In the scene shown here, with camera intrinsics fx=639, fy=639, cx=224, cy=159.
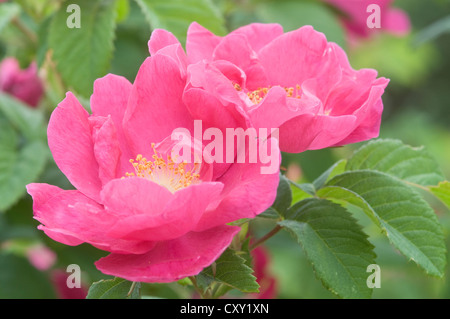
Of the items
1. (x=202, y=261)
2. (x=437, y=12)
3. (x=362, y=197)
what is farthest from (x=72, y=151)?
(x=437, y=12)

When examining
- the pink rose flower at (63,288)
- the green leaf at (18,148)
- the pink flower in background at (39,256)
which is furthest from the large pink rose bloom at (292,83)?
the pink flower in background at (39,256)

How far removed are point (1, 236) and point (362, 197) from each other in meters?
0.81

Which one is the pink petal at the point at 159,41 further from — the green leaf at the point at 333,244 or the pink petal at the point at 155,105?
the green leaf at the point at 333,244

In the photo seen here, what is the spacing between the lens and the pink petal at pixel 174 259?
57 centimetres

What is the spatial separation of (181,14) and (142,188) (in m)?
0.45

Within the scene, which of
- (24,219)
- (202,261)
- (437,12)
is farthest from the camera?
(437,12)

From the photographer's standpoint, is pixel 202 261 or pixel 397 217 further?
pixel 397 217

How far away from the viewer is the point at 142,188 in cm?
56

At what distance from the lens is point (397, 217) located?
2.28ft

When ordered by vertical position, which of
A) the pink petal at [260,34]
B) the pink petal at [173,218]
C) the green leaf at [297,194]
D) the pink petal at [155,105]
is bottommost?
the pink petal at [173,218]

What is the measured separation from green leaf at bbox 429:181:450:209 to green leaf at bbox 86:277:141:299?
0.37 m

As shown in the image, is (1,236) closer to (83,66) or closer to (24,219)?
(24,219)

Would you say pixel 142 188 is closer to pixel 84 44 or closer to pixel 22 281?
pixel 84 44

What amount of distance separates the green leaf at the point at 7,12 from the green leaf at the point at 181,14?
262 millimetres
